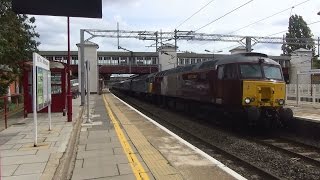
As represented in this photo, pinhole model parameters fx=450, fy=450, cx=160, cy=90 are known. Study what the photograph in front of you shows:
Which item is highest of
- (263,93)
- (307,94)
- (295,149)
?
(263,93)

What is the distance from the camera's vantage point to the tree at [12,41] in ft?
63.9

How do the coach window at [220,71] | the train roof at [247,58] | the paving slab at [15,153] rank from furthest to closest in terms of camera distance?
1. the coach window at [220,71]
2. the train roof at [247,58]
3. the paving slab at [15,153]

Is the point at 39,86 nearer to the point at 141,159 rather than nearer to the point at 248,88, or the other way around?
the point at 141,159

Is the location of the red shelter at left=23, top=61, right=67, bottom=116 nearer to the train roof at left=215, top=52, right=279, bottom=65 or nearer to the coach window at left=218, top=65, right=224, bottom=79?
the coach window at left=218, top=65, right=224, bottom=79

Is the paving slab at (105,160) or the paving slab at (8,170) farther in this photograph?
the paving slab at (105,160)

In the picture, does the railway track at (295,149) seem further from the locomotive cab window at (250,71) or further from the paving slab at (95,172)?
the paving slab at (95,172)

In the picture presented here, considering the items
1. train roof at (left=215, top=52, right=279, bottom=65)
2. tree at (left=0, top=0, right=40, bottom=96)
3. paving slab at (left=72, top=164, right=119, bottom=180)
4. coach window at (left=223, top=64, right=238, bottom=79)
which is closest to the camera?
paving slab at (left=72, top=164, right=119, bottom=180)

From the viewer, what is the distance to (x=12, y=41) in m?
20.2

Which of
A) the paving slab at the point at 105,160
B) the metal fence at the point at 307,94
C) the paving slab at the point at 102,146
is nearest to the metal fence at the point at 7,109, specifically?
the paving slab at the point at 102,146

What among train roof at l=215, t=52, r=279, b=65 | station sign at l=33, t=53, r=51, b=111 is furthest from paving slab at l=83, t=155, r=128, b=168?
train roof at l=215, t=52, r=279, b=65

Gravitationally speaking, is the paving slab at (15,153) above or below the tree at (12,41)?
below

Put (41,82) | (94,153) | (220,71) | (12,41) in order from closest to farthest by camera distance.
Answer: (94,153), (41,82), (220,71), (12,41)

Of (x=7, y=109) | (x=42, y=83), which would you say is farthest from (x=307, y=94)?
(x=42, y=83)

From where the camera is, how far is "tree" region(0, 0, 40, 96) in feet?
63.9
